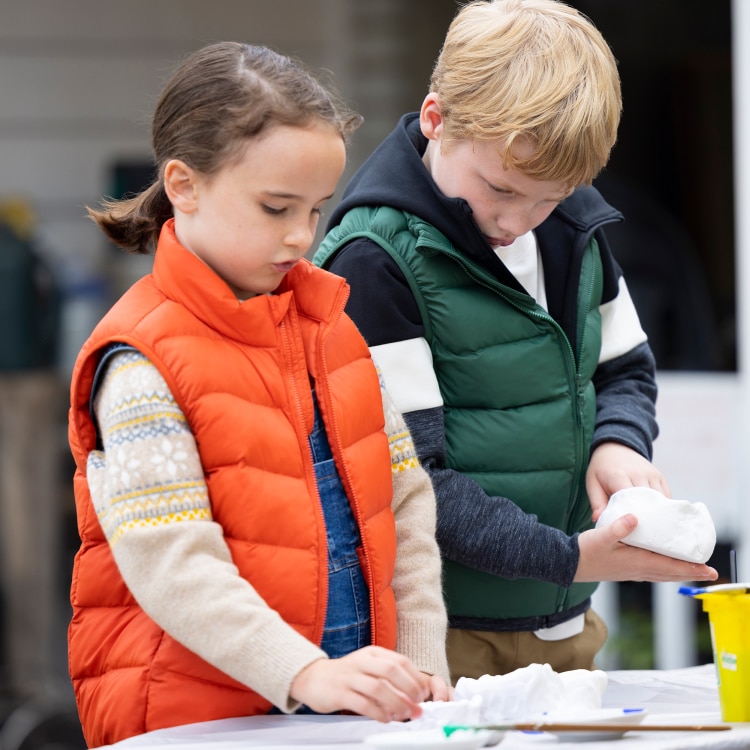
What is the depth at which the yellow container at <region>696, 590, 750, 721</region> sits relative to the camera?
1401mm

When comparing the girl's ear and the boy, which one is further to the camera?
the boy

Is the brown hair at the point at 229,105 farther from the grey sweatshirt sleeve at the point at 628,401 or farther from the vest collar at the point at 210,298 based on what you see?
the grey sweatshirt sleeve at the point at 628,401

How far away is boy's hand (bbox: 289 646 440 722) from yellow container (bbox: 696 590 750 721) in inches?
14.2

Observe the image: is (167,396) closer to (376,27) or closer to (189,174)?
(189,174)

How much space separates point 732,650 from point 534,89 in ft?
2.37

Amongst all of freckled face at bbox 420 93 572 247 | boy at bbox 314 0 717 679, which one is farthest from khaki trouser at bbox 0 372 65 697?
freckled face at bbox 420 93 572 247

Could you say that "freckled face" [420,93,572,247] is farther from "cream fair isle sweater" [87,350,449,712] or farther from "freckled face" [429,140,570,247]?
"cream fair isle sweater" [87,350,449,712]

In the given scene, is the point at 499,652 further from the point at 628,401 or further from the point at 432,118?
the point at 432,118

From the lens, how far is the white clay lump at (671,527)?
160cm

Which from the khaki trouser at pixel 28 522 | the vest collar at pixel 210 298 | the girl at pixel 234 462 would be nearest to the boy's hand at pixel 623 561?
the girl at pixel 234 462

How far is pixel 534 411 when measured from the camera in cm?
176

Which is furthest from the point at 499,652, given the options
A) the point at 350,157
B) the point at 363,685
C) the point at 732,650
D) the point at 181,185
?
the point at 350,157

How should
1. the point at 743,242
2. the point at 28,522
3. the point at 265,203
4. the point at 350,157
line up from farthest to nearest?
the point at 350,157, the point at 28,522, the point at 743,242, the point at 265,203

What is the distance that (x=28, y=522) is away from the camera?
506 cm
